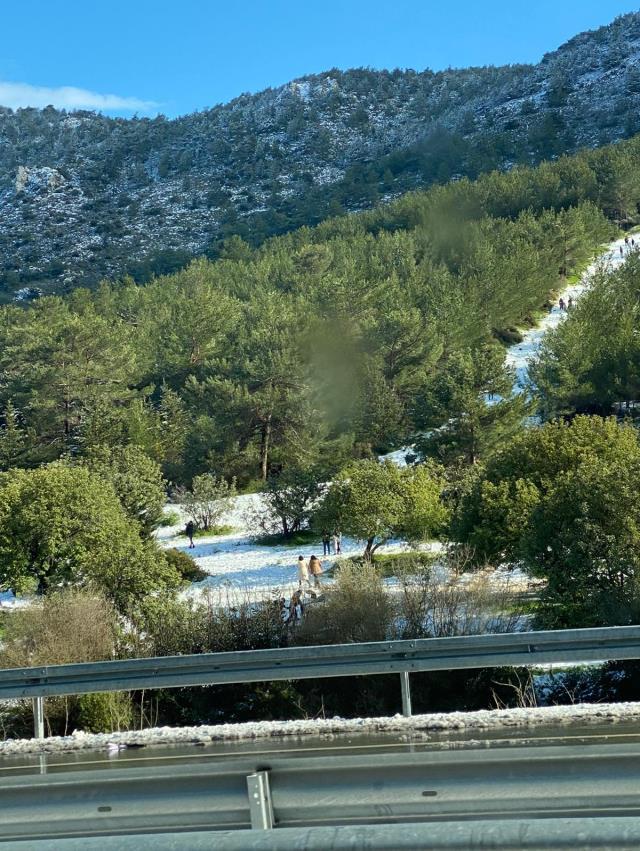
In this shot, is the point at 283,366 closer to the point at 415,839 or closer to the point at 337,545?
the point at 337,545

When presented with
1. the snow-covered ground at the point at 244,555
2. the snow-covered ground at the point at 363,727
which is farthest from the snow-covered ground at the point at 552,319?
the snow-covered ground at the point at 363,727

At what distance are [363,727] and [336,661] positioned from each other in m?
0.55

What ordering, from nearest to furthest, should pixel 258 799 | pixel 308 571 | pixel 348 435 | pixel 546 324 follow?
pixel 258 799, pixel 308 571, pixel 348 435, pixel 546 324

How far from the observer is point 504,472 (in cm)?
2477

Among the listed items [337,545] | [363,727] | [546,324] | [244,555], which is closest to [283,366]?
[244,555]

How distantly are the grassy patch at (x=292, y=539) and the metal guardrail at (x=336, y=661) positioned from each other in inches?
1148

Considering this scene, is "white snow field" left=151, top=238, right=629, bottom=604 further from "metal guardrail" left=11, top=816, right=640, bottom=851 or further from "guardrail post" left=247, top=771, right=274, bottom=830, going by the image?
"metal guardrail" left=11, top=816, right=640, bottom=851

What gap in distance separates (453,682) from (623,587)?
6.89m

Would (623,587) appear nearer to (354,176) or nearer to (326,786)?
(326,786)

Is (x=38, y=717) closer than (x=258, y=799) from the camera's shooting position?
No

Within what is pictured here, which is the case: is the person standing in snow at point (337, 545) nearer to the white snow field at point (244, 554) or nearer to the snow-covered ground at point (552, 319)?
the white snow field at point (244, 554)

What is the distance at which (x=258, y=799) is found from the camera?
353 centimetres

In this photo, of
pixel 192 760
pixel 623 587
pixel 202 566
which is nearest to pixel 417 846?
pixel 192 760

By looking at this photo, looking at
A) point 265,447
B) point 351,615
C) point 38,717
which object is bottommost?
point 351,615
